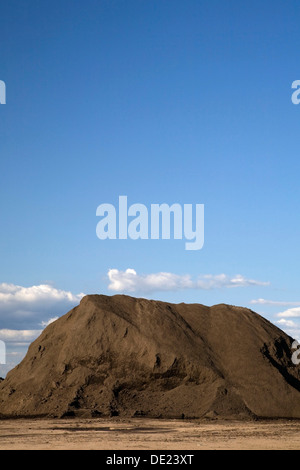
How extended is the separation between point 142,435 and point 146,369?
13600 millimetres

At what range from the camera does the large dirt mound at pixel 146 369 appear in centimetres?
3591

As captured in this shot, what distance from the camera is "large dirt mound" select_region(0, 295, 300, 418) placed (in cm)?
3591

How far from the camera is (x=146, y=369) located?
37500 mm

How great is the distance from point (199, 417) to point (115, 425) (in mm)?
7149

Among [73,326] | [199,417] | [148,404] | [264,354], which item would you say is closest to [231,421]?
[199,417]

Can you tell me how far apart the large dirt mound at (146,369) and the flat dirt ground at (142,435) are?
276 cm

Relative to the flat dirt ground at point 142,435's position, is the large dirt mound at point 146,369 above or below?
above

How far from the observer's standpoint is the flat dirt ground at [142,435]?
789 inches

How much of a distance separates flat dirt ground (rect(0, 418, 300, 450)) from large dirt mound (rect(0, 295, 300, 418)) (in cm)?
276

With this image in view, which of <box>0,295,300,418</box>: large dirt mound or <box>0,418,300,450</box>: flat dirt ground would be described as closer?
<box>0,418,300,450</box>: flat dirt ground

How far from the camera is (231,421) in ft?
107

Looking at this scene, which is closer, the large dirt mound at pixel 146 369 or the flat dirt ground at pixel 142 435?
the flat dirt ground at pixel 142 435
